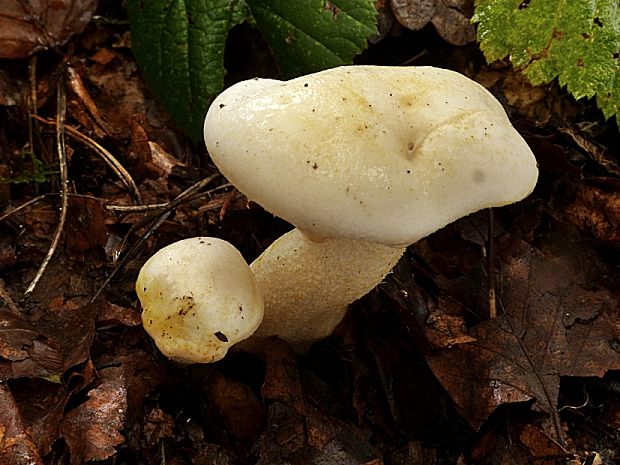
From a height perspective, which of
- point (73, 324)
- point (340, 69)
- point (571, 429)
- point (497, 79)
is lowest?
point (571, 429)

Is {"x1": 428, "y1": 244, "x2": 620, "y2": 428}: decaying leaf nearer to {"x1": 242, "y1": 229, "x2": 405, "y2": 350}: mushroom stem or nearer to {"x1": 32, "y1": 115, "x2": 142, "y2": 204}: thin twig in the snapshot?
{"x1": 242, "y1": 229, "x2": 405, "y2": 350}: mushroom stem

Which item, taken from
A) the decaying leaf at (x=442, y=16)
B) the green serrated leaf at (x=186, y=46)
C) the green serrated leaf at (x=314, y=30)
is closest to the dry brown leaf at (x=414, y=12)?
the decaying leaf at (x=442, y=16)

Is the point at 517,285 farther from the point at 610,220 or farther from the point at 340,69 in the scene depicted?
the point at 340,69

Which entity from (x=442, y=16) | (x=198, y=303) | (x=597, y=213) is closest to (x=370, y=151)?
(x=198, y=303)

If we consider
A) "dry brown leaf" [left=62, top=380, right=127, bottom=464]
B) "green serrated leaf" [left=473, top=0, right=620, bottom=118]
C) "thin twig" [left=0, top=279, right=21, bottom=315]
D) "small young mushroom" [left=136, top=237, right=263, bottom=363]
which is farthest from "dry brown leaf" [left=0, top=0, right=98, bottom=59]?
"green serrated leaf" [left=473, top=0, right=620, bottom=118]

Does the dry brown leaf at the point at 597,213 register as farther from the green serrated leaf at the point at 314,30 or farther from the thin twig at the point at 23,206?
the thin twig at the point at 23,206

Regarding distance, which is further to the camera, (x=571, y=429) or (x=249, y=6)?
(x=249, y=6)

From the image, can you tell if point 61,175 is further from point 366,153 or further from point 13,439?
point 366,153

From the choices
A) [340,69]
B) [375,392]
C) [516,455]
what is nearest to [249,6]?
[340,69]
